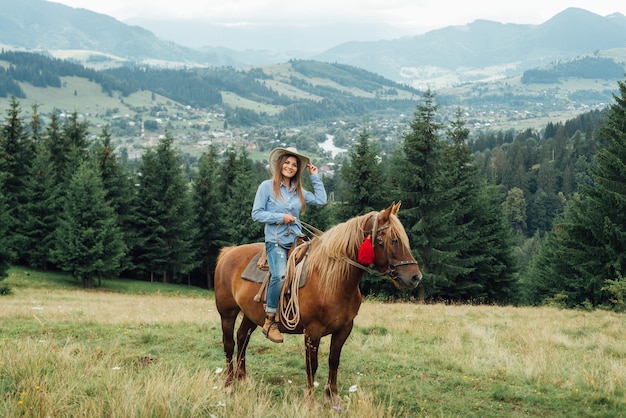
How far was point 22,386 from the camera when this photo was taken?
5.50 metres

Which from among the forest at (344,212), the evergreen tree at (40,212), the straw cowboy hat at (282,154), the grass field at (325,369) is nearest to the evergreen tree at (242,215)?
the forest at (344,212)

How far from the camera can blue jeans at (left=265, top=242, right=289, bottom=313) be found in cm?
714

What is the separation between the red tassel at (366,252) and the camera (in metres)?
6.48

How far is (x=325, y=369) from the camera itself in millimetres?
8805

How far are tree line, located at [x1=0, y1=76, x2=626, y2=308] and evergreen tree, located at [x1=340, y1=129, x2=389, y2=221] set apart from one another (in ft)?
0.25

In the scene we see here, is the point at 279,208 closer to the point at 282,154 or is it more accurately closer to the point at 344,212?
the point at 282,154

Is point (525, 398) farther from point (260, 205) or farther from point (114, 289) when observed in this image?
point (114, 289)

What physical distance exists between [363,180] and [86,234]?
18956mm

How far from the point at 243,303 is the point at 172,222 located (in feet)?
122

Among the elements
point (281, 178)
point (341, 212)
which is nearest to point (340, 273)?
point (281, 178)

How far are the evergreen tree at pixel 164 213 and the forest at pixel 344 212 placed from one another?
119 mm

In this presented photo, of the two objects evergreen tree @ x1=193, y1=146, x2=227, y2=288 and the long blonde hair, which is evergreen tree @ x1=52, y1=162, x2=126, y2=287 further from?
the long blonde hair

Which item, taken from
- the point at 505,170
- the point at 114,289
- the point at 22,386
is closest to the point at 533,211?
the point at 505,170

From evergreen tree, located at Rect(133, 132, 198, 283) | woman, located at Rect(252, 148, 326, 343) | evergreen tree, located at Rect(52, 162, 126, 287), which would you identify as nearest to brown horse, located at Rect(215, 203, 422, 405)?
woman, located at Rect(252, 148, 326, 343)
